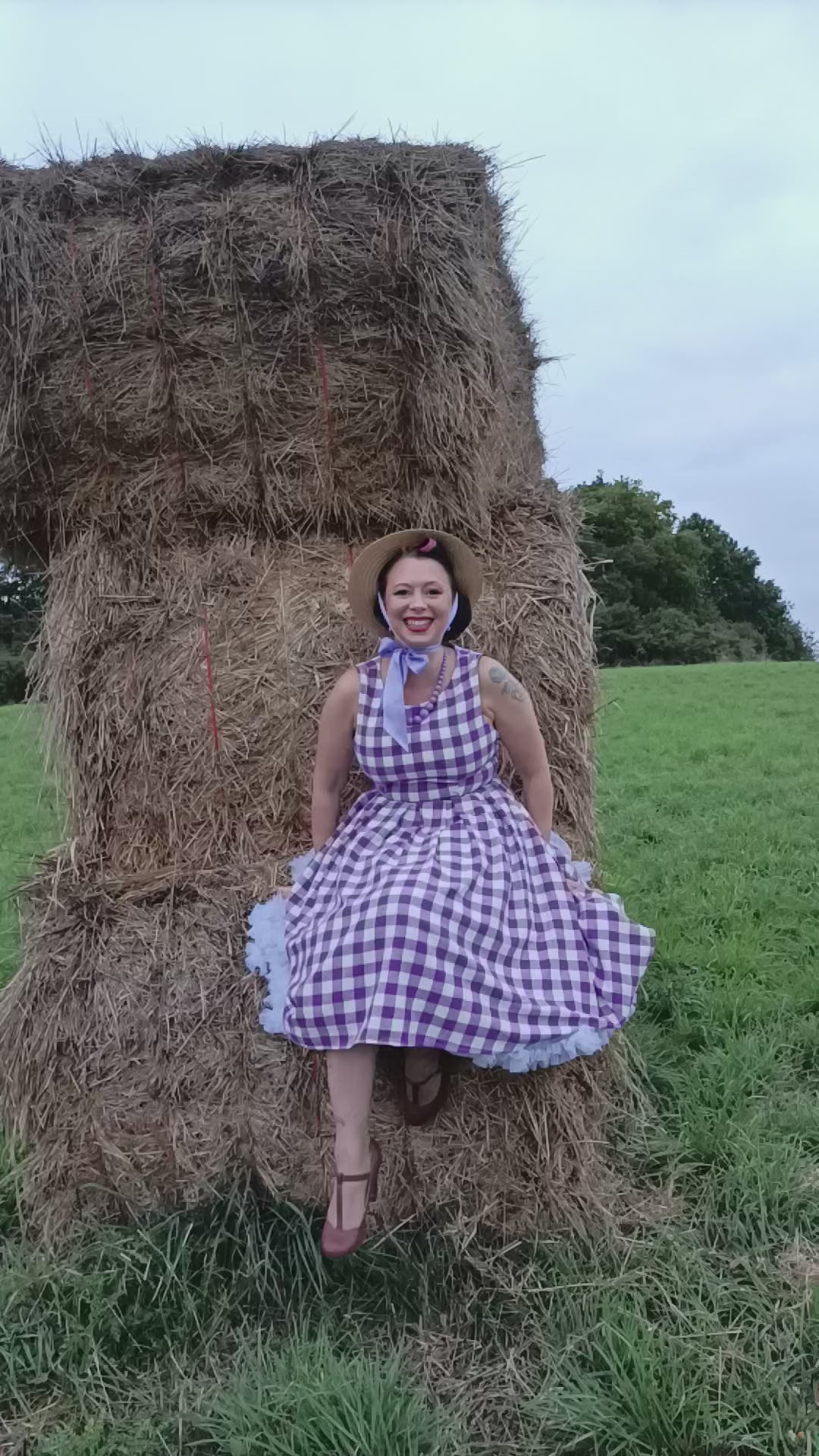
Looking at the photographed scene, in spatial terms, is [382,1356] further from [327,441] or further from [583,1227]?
→ [327,441]

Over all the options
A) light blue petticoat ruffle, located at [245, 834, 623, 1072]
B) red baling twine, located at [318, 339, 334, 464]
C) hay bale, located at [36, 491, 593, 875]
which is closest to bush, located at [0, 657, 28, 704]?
hay bale, located at [36, 491, 593, 875]

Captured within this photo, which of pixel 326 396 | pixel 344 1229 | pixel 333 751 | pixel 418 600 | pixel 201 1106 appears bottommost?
pixel 344 1229

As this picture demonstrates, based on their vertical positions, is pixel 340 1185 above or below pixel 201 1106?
below

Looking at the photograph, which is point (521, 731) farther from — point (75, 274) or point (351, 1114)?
point (75, 274)

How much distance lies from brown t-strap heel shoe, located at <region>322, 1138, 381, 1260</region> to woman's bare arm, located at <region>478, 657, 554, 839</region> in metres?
1.07

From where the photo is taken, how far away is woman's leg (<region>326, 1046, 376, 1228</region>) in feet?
8.40

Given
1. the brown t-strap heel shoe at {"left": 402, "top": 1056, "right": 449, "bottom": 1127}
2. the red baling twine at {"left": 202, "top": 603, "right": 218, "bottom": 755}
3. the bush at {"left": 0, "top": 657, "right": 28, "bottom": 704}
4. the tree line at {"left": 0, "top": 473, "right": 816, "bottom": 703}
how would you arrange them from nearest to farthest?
the brown t-strap heel shoe at {"left": 402, "top": 1056, "right": 449, "bottom": 1127}
the red baling twine at {"left": 202, "top": 603, "right": 218, "bottom": 755}
the bush at {"left": 0, "top": 657, "right": 28, "bottom": 704}
the tree line at {"left": 0, "top": 473, "right": 816, "bottom": 703}

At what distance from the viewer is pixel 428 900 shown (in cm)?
252

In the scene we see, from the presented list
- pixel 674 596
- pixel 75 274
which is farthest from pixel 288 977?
pixel 674 596

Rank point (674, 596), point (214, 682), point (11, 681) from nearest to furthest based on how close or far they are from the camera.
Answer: point (214, 682) < point (11, 681) < point (674, 596)

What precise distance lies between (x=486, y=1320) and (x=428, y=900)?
108cm

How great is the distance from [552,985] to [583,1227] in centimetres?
77

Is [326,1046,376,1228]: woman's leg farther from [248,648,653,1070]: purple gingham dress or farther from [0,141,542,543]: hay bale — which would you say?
[0,141,542,543]: hay bale

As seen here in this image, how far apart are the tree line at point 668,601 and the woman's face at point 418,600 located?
52.3ft
